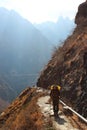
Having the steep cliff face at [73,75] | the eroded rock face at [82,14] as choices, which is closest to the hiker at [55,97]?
the steep cliff face at [73,75]

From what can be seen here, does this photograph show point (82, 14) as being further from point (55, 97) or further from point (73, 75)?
point (55, 97)

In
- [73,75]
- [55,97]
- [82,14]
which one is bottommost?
[55,97]

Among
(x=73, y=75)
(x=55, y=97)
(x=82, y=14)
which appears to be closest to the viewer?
(x=55, y=97)

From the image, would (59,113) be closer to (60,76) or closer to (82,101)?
(82,101)

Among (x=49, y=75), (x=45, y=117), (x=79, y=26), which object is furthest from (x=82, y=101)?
(x=79, y=26)

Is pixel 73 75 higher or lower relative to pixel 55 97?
higher

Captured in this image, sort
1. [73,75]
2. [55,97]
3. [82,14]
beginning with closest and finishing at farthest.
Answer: [55,97]
[73,75]
[82,14]

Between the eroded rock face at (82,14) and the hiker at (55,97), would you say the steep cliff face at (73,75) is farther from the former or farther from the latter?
the hiker at (55,97)

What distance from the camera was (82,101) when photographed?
27422mm

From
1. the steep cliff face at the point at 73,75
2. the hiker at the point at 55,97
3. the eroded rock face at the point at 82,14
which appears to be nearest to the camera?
the hiker at the point at 55,97

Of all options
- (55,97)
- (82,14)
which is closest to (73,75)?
(55,97)

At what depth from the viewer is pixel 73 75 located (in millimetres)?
33844

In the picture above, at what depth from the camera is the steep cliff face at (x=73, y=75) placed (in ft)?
93.3

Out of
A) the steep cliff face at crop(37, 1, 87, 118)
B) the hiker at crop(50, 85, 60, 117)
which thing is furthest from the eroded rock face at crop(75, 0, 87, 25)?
the hiker at crop(50, 85, 60, 117)
